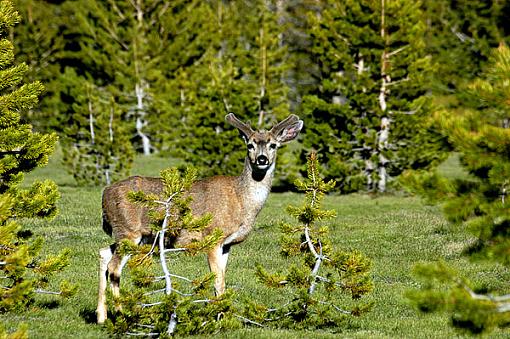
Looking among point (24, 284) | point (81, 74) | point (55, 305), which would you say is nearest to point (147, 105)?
point (81, 74)

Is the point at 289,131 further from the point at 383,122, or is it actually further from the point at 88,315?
the point at 383,122

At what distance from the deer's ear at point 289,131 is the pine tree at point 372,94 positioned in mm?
14203

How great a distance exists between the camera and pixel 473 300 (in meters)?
6.26

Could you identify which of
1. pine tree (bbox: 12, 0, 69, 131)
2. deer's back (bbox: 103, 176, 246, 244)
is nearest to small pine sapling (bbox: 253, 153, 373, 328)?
deer's back (bbox: 103, 176, 246, 244)

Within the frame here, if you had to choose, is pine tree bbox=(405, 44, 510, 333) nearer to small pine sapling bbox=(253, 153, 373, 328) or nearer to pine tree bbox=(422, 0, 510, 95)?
small pine sapling bbox=(253, 153, 373, 328)

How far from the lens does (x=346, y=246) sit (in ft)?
51.6

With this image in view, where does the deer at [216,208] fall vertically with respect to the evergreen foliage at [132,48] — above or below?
below

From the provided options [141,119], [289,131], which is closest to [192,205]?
[289,131]

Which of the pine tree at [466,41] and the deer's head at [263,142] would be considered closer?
the deer's head at [263,142]

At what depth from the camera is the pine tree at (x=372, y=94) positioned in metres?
25.6

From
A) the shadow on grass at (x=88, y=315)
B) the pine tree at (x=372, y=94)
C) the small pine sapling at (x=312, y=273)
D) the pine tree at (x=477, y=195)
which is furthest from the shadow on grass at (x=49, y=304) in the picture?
the pine tree at (x=372, y=94)

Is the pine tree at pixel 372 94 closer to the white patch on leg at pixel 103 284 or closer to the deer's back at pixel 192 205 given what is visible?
the deer's back at pixel 192 205

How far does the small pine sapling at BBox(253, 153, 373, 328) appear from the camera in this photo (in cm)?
955

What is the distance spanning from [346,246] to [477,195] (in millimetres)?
9218
